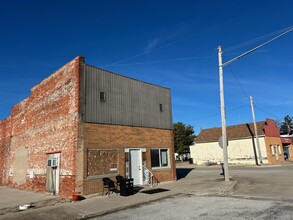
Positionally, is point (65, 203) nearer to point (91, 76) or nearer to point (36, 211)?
point (36, 211)

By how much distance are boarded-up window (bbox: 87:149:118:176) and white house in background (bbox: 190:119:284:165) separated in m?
27.1

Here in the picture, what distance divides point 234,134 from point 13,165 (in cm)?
3082

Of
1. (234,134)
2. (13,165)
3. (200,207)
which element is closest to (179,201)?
(200,207)

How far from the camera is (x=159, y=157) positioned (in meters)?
17.6

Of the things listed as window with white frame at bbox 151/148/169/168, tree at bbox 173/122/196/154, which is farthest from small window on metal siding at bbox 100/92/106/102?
tree at bbox 173/122/196/154

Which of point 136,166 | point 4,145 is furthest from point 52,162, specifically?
point 4,145

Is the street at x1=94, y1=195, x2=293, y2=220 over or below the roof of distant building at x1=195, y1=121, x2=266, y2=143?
below

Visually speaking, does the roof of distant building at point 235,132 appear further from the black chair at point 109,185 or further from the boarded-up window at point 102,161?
the black chair at point 109,185

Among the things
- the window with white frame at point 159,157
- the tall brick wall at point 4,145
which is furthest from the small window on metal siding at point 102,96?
the tall brick wall at point 4,145

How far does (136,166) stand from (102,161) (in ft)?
9.33

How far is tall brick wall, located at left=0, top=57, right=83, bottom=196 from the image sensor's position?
43.7 feet

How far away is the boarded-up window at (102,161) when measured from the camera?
43.4 ft

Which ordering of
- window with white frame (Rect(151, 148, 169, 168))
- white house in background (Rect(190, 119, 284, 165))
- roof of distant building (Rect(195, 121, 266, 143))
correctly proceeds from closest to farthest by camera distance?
1. window with white frame (Rect(151, 148, 169, 168))
2. white house in background (Rect(190, 119, 284, 165))
3. roof of distant building (Rect(195, 121, 266, 143))

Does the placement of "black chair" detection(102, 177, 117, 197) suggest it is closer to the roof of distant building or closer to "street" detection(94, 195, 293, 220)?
"street" detection(94, 195, 293, 220)
